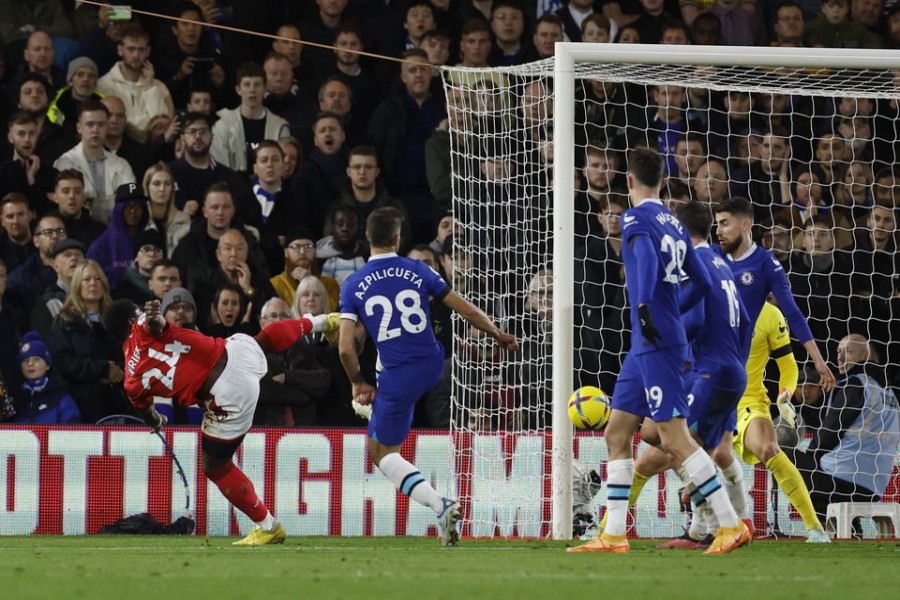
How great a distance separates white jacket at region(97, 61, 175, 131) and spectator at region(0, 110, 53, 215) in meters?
0.86

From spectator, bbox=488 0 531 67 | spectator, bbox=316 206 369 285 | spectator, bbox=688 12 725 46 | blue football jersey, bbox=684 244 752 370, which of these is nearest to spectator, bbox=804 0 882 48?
spectator, bbox=688 12 725 46

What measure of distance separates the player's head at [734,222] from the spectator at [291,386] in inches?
141

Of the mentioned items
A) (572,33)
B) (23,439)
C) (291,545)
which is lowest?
(291,545)

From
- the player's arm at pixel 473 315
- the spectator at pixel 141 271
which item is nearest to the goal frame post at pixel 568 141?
the player's arm at pixel 473 315

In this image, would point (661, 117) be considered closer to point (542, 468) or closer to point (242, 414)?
point (542, 468)

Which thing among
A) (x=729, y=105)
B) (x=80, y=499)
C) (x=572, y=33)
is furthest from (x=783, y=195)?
(x=80, y=499)

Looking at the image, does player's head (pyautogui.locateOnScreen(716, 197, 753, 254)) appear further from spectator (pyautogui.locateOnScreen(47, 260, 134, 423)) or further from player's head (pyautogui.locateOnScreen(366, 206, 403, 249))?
spectator (pyautogui.locateOnScreen(47, 260, 134, 423))

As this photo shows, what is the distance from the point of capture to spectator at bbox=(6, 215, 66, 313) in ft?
40.7

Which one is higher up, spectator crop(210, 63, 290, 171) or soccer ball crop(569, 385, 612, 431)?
spectator crop(210, 63, 290, 171)

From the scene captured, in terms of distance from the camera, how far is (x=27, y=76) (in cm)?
1335

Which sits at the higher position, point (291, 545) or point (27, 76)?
point (27, 76)

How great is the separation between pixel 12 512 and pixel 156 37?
4.95 meters

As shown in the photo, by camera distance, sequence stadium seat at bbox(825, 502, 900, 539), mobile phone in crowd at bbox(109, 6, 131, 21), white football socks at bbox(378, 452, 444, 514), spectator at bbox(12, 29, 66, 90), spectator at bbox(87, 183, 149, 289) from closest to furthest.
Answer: white football socks at bbox(378, 452, 444, 514)
stadium seat at bbox(825, 502, 900, 539)
spectator at bbox(87, 183, 149, 289)
spectator at bbox(12, 29, 66, 90)
mobile phone in crowd at bbox(109, 6, 131, 21)

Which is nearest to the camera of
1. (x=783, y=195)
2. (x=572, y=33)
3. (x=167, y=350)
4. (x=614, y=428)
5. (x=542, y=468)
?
(x=614, y=428)
